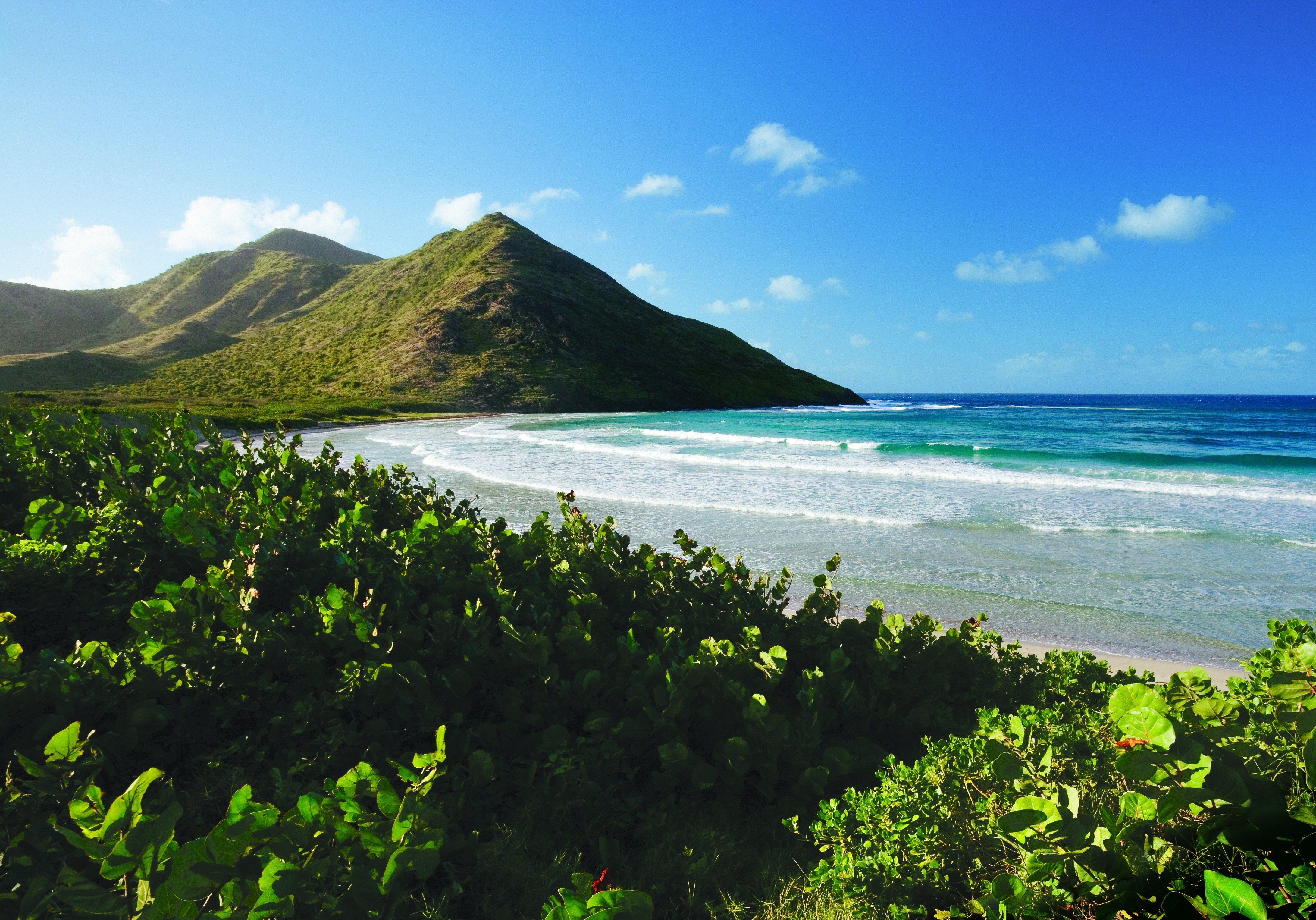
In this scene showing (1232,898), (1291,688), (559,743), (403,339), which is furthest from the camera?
(403,339)

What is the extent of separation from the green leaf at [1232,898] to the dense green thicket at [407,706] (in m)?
1.51

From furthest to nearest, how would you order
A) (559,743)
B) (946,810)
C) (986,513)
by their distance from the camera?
(986,513) → (559,743) → (946,810)

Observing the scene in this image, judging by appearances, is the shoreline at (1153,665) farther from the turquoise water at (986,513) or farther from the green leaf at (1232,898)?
the green leaf at (1232,898)

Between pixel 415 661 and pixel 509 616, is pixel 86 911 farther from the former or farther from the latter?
pixel 509 616

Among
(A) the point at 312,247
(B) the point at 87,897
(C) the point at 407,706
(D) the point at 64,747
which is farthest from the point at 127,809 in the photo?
(A) the point at 312,247

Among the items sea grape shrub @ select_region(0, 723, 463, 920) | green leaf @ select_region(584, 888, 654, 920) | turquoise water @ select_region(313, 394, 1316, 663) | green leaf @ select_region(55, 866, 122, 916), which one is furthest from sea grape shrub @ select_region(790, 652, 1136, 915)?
turquoise water @ select_region(313, 394, 1316, 663)

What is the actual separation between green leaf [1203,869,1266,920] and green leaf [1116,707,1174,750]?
281 millimetres

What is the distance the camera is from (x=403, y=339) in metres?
76.3

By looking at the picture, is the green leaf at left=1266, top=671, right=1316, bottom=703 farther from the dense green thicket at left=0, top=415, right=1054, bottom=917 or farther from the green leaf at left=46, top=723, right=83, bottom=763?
the green leaf at left=46, top=723, right=83, bottom=763

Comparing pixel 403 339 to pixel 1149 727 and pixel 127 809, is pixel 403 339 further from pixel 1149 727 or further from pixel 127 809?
pixel 1149 727

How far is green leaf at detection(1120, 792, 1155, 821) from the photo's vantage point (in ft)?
5.16

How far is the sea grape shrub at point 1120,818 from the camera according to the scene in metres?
1.50

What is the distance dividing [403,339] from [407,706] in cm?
8100

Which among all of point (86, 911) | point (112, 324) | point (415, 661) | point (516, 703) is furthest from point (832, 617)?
point (112, 324)
